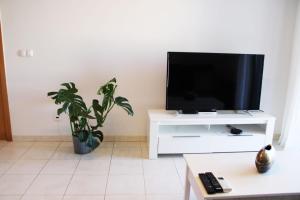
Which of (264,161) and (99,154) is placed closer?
(264,161)

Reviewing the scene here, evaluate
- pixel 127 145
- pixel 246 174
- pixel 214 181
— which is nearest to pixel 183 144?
pixel 127 145

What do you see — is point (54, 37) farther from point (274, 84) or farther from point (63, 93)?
point (274, 84)

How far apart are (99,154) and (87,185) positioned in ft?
2.31

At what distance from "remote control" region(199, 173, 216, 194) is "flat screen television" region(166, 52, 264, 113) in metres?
1.52

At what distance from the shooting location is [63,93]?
2.81m

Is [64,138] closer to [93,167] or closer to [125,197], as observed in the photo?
[93,167]

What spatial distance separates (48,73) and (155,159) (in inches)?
70.3

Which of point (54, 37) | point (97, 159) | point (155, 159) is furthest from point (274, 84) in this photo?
point (54, 37)

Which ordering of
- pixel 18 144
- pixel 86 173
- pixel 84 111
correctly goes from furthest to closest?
1. pixel 18 144
2. pixel 84 111
3. pixel 86 173

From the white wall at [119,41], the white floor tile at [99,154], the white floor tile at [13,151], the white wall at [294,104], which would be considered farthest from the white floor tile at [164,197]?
the white wall at [294,104]

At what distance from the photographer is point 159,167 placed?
2775mm

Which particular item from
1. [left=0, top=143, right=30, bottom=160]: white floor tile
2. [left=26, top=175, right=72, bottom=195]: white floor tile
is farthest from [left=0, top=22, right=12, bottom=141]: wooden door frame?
[left=26, top=175, right=72, bottom=195]: white floor tile

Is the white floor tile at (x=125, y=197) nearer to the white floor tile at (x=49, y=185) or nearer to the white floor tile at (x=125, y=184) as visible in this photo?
the white floor tile at (x=125, y=184)

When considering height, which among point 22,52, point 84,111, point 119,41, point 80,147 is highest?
point 119,41
